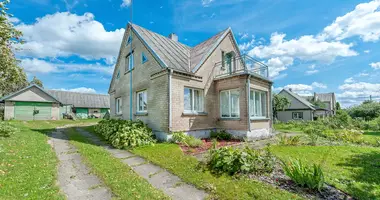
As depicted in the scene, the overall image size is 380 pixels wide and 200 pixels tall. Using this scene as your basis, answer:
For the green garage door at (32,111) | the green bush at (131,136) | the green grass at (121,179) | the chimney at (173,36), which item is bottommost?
the green grass at (121,179)

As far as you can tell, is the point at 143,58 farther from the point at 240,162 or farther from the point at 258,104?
the point at 240,162

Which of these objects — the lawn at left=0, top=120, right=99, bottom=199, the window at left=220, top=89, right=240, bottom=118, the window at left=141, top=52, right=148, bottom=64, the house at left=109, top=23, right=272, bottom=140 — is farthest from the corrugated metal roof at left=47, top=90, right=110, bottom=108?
the window at left=220, top=89, right=240, bottom=118

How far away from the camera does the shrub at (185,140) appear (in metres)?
8.81

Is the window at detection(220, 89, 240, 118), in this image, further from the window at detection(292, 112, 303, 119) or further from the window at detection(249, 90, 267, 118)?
the window at detection(292, 112, 303, 119)

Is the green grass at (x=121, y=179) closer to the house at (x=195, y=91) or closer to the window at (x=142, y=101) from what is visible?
the house at (x=195, y=91)

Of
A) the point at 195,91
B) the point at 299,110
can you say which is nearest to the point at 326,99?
the point at 299,110

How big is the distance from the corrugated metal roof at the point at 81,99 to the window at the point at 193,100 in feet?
113

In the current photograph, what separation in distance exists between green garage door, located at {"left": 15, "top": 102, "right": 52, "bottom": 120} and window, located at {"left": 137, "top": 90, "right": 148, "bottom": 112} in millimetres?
23593

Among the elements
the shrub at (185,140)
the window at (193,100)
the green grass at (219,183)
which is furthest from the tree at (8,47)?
the window at (193,100)

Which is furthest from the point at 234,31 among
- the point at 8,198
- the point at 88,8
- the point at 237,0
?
the point at 8,198

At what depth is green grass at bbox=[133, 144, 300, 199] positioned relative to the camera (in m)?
3.71

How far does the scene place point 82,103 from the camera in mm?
37656

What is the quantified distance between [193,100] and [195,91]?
67 centimetres

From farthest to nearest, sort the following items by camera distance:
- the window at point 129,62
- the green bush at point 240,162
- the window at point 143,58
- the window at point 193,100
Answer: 1. the window at point 129,62
2. the window at point 143,58
3. the window at point 193,100
4. the green bush at point 240,162
